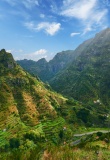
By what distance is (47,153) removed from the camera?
69562mm

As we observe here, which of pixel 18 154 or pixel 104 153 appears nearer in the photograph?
pixel 18 154

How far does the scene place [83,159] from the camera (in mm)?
68062

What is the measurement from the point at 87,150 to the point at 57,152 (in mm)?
12939

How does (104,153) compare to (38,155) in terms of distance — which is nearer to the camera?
(38,155)

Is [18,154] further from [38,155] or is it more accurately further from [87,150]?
[87,150]

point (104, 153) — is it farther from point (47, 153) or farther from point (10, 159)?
point (10, 159)

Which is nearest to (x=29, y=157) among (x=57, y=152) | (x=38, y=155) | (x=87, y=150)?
(x=38, y=155)

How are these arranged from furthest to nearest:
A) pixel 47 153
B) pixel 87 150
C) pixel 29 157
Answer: pixel 87 150
pixel 47 153
pixel 29 157

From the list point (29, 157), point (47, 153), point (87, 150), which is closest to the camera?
point (29, 157)

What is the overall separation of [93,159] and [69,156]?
7.52m

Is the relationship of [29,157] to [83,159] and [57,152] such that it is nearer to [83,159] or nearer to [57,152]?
[57,152]

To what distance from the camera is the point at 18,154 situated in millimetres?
66562

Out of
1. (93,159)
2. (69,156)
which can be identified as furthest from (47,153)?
(93,159)

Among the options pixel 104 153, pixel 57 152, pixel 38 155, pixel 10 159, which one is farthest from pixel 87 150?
pixel 10 159
